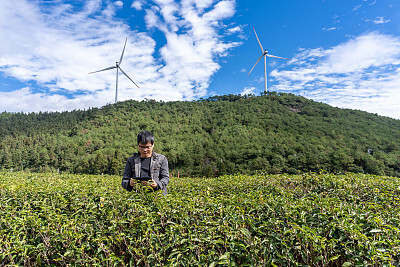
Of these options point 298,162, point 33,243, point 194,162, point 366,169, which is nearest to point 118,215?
point 33,243

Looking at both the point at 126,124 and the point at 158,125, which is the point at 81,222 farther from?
the point at 126,124

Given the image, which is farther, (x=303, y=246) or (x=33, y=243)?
(x=33, y=243)

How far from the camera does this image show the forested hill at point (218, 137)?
5944 cm

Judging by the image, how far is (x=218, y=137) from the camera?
8956 centimetres

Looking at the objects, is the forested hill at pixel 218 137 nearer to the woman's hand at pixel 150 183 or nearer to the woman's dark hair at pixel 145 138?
the woman's dark hair at pixel 145 138

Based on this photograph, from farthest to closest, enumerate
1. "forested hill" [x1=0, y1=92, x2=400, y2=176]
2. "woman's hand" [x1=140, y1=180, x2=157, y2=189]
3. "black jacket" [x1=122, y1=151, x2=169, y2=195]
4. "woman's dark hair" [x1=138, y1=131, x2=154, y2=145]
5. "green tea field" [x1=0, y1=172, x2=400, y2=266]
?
"forested hill" [x1=0, y1=92, x2=400, y2=176]
"black jacket" [x1=122, y1=151, x2=169, y2=195]
"woman's dark hair" [x1=138, y1=131, x2=154, y2=145]
"woman's hand" [x1=140, y1=180, x2=157, y2=189]
"green tea field" [x1=0, y1=172, x2=400, y2=266]

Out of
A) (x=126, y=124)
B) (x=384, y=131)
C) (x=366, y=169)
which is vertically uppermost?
(x=126, y=124)

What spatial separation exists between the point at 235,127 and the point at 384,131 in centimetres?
5149

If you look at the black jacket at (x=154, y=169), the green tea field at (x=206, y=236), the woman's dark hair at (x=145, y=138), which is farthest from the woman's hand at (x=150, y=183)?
the woman's dark hair at (x=145, y=138)

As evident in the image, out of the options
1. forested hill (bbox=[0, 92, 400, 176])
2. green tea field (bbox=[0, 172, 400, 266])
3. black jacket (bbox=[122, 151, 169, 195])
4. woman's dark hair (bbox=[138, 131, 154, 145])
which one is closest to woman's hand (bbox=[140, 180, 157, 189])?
green tea field (bbox=[0, 172, 400, 266])

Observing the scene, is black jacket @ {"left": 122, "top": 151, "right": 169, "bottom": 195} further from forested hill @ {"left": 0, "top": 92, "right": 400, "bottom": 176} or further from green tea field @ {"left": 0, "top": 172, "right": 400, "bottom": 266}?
forested hill @ {"left": 0, "top": 92, "right": 400, "bottom": 176}

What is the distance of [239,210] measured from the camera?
283 centimetres

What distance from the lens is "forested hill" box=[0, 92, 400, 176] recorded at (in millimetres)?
59438

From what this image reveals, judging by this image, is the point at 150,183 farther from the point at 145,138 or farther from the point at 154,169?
the point at 145,138
